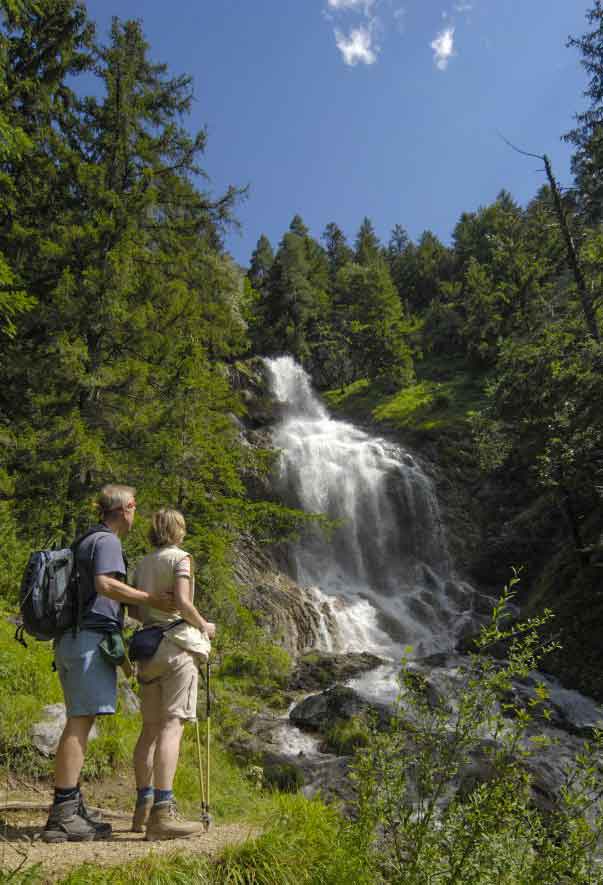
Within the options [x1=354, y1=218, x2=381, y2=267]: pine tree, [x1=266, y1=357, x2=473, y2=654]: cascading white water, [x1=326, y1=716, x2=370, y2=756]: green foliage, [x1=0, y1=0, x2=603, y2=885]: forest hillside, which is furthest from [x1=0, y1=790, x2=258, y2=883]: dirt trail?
[x1=354, y1=218, x2=381, y2=267]: pine tree

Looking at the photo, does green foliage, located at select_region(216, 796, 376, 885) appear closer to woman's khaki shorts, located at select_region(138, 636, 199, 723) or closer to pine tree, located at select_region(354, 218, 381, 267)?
woman's khaki shorts, located at select_region(138, 636, 199, 723)

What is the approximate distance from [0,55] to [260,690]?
11899 mm

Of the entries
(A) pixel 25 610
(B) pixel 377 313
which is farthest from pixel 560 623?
(B) pixel 377 313

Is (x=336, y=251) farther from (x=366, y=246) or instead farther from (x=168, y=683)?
(x=168, y=683)

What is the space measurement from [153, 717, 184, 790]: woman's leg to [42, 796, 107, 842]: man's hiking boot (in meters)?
0.42

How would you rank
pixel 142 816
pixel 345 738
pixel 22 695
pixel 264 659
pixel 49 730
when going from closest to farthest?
pixel 142 816
pixel 49 730
pixel 22 695
pixel 264 659
pixel 345 738

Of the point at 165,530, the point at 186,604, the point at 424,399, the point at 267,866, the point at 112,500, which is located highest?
the point at 424,399

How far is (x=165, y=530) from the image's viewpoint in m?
3.51

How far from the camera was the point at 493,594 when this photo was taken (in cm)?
2022

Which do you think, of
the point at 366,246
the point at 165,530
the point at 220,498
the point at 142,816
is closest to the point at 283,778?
the point at 220,498

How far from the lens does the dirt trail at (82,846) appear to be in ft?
8.30

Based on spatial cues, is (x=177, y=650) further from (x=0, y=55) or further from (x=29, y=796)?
(x=0, y=55)

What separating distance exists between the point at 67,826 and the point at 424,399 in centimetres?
3207

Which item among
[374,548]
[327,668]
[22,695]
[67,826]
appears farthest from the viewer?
[374,548]
